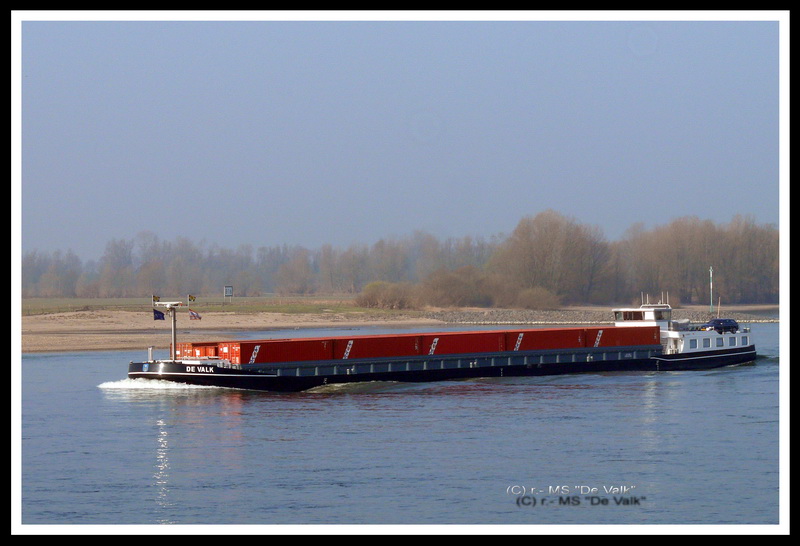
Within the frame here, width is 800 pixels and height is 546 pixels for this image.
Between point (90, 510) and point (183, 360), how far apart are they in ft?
79.3

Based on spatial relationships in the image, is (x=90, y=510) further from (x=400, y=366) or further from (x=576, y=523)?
(x=400, y=366)

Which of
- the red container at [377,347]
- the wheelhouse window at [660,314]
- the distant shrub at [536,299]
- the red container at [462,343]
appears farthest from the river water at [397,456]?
the distant shrub at [536,299]

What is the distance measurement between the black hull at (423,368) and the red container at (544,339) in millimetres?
729

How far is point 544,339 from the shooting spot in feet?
194

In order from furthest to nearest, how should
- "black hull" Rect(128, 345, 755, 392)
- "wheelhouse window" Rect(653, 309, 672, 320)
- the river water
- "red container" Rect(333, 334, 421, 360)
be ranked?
"wheelhouse window" Rect(653, 309, 672, 320) < "red container" Rect(333, 334, 421, 360) < "black hull" Rect(128, 345, 755, 392) < the river water

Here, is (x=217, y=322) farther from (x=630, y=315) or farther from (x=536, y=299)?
(x=630, y=315)

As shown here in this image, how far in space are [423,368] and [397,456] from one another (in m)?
21.6

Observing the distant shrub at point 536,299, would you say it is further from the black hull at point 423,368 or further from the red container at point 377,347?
the red container at point 377,347

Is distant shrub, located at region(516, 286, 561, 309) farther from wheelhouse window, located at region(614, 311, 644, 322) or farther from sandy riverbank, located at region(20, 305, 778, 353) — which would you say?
wheelhouse window, located at region(614, 311, 644, 322)

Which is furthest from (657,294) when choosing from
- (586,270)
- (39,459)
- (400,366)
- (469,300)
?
(39,459)

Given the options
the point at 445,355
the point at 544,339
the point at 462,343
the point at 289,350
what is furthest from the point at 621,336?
the point at 289,350

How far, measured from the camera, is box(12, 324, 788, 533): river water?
1049 inches

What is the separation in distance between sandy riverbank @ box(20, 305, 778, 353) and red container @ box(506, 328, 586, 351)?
32463mm

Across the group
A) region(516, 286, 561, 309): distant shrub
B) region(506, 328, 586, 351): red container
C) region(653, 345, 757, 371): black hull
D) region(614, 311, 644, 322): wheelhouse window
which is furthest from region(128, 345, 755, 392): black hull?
region(516, 286, 561, 309): distant shrub
